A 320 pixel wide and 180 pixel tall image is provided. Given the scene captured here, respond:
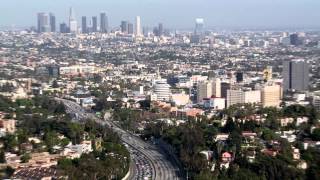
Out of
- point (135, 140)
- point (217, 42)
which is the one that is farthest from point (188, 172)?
point (217, 42)

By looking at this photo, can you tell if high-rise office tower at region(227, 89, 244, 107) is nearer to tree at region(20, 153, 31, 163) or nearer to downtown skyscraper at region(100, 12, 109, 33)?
tree at region(20, 153, 31, 163)

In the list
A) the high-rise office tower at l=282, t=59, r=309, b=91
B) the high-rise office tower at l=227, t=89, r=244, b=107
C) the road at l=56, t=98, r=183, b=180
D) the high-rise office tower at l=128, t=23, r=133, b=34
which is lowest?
the road at l=56, t=98, r=183, b=180

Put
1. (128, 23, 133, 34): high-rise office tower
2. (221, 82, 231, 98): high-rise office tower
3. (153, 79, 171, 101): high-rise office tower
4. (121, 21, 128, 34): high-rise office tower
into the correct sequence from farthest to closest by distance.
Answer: (128, 23, 133, 34): high-rise office tower, (121, 21, 128, 34): high-rise office tower, (153, 79, 171, 101): high-rise office tower, (221, 82, 231, 98): high-rise office tower

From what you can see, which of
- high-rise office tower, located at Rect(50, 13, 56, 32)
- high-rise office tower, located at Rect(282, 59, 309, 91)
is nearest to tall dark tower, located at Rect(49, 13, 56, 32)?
high-rise office tower, located at Rect(50, 13, 56, 32)

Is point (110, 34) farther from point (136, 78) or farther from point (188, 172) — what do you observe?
point (188, 172)

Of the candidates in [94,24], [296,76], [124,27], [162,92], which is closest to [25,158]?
[162,92]

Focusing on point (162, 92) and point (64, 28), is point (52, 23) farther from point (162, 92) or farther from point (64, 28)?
point (162, 92)

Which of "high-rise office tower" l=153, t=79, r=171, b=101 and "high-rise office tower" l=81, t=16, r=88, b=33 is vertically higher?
"high-rise office tower" l=81, t=16, r=88, b=33

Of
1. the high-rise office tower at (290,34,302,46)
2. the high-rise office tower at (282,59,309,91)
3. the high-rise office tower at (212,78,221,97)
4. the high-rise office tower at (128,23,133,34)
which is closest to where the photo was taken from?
the high-rise office tower at (212,78,221,97)
